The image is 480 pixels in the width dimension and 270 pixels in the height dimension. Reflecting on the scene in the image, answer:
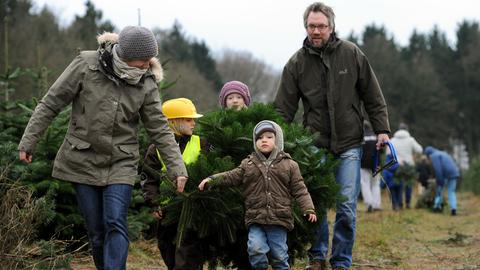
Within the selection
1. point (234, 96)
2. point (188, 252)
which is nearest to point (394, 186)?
point (234, 96)

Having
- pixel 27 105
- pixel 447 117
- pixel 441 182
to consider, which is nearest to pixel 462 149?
pixel 447 117

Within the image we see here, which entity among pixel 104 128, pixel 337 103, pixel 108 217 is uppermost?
pixel 337 103

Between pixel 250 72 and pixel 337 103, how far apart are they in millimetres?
78296

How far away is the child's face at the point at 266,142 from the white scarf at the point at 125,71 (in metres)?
1.03

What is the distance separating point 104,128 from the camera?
17.5 ft

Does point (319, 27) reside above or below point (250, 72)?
below

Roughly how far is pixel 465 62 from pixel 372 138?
54.1 meters

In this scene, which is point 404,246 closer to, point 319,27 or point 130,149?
point 319,27

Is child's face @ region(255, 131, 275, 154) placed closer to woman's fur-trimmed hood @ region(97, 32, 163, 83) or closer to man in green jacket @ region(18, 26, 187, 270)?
man in green jacket @ region(18, 26, 187, 270)

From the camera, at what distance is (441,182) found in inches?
755

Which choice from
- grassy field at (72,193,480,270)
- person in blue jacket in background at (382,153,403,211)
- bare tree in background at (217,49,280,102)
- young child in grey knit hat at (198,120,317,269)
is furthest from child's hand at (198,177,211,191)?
bare tree in background at (217,49,280,102)

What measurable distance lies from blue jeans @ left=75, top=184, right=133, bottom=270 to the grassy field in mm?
2472

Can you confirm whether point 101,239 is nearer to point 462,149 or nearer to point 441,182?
point 441,182

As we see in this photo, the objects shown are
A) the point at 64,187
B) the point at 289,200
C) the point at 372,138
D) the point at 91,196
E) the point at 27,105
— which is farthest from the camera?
the point at 372,138
